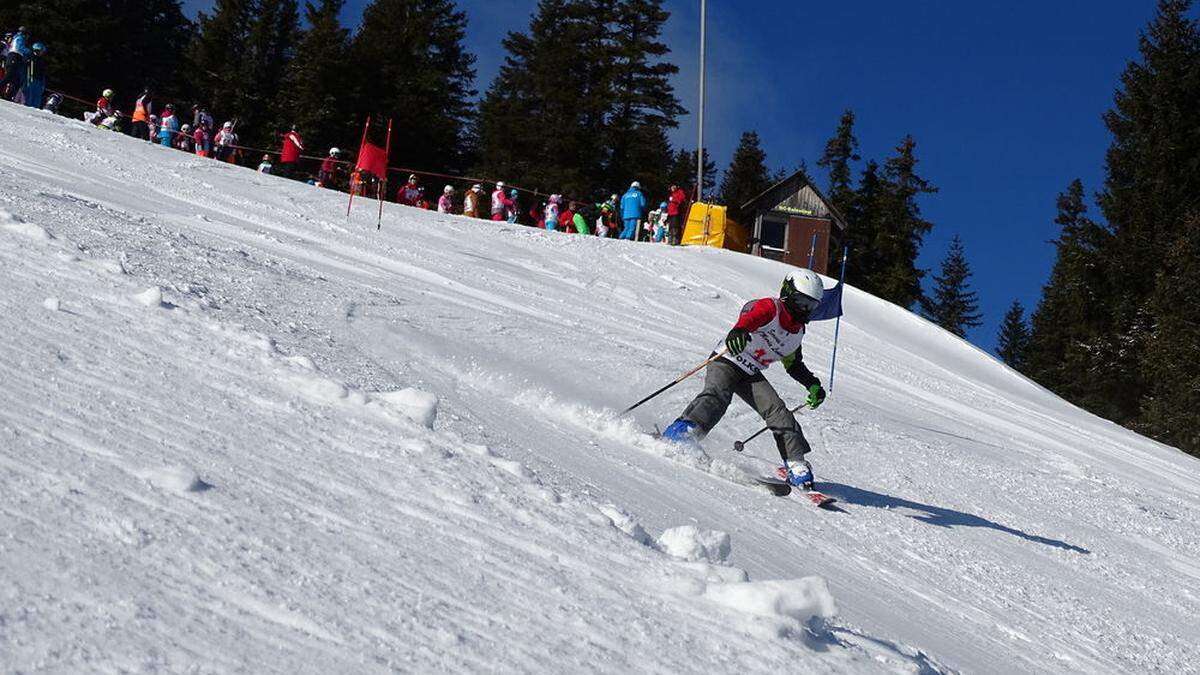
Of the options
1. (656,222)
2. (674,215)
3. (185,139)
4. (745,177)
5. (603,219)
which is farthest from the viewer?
(745,177)

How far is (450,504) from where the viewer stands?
13.3 feet

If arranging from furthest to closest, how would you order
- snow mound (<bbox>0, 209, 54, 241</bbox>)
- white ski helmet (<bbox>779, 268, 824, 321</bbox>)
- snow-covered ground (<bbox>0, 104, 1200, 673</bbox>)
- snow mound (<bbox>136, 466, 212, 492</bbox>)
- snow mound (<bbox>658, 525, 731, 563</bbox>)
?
white ski helmet (<bbox>779, 268, 824, 321</bbox>)
snow mound (<bbox>0, 209, 54, 241</bbox>)
snow mound (<bbox>658, 525, 731, 563</bbox>)
snow mound (<bbox>136, 466, 212, 492</bbox>)
snow-covered ground (<bbox>0, 104, 1200, 673</bbox>)

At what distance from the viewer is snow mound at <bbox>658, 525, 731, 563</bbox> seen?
13.7ft

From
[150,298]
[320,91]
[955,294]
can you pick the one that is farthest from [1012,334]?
[150,298]

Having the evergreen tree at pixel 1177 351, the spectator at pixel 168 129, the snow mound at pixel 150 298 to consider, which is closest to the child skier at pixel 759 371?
the snow mound at pixel 150 298

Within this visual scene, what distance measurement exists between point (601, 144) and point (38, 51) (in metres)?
33.7

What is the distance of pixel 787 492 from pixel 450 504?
4124 millimetres

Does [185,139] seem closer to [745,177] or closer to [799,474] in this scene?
[799,474]

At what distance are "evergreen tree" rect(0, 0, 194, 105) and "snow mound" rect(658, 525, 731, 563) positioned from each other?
54.6 meters

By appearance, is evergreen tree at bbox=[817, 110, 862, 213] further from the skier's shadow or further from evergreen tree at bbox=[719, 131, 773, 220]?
the skier's shadow

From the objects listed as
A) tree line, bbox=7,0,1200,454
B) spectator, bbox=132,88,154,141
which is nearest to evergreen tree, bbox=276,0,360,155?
tree line, bbox=7,0,1200,454

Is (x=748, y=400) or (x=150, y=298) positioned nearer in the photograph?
(x=150, y=298)

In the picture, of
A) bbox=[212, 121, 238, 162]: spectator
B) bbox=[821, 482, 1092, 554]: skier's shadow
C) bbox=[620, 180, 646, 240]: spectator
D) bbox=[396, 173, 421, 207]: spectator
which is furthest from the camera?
bbox=[396, 173, 421, 207]: spectator

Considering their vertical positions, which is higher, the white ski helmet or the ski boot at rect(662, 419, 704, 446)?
the white ski helmet
